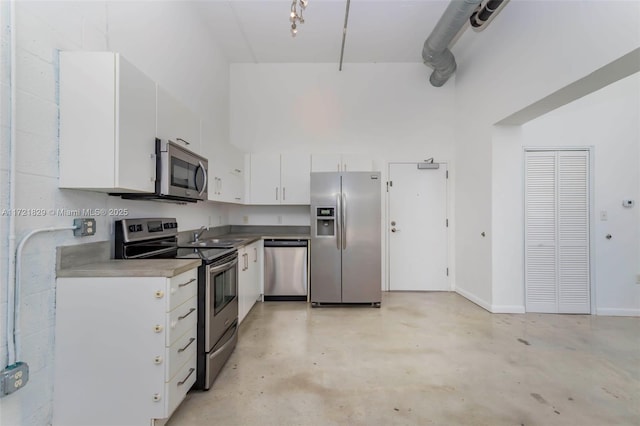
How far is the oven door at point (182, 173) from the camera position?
1784 mm

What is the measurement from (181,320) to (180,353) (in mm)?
196

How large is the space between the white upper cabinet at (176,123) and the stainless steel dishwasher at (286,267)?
1716 mm

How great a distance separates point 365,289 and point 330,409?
1.91 metres

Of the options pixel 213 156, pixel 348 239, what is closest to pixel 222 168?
pixel 213 156

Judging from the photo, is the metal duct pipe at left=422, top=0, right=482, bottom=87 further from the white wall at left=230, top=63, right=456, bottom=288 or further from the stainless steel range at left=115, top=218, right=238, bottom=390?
the stainless steel range at left=115, top=218, right=238, bottom=390

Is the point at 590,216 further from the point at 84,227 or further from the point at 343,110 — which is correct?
the point at 84,227

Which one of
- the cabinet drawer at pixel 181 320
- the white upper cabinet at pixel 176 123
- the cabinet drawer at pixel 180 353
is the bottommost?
the cabinet drawer at pixel 180 353

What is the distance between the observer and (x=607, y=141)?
319 cm

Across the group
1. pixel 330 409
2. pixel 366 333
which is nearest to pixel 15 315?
pixel 330 409

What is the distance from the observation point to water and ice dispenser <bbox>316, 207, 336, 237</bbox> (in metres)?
3.52

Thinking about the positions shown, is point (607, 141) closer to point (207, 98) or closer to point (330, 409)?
point (330, 409)

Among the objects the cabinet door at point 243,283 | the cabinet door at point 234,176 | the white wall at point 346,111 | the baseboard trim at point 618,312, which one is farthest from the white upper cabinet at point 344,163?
the baseboard trim at point 618,312

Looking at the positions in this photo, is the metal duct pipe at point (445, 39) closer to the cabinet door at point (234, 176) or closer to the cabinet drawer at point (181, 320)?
the cabinet door at point (234, 176)

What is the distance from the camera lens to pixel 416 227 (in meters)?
4.19
